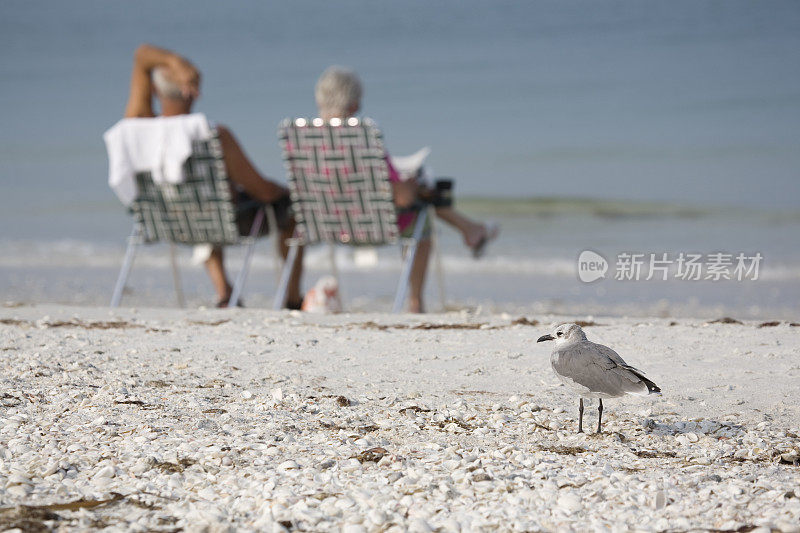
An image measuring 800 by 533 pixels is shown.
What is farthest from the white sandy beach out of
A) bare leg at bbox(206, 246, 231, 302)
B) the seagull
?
bare leg at bbox(206, 246, 231, 302)

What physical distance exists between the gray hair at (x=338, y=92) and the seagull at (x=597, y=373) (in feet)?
12.3

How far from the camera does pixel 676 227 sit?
16.0 metres

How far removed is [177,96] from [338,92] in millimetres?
1093

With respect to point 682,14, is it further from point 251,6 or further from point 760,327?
point 760,327

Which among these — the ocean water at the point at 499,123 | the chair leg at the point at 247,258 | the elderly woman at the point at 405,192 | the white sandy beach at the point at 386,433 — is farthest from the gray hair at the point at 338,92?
the ocean water at the point at 499,123

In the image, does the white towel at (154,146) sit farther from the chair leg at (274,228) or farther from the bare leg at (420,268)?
the bare leg at (420,268)

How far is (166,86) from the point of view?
22.0ft

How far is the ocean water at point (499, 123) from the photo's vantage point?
1078 centimetres

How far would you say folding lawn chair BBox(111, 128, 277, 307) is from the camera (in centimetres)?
648

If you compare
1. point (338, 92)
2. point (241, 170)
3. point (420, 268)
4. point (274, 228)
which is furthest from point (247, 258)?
point (338, 92)

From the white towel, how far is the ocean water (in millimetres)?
2503

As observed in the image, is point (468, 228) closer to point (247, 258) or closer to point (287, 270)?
point (287, 270)

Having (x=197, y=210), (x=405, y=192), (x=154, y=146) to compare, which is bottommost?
(x=197, y=210)

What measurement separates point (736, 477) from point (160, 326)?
3136mm
